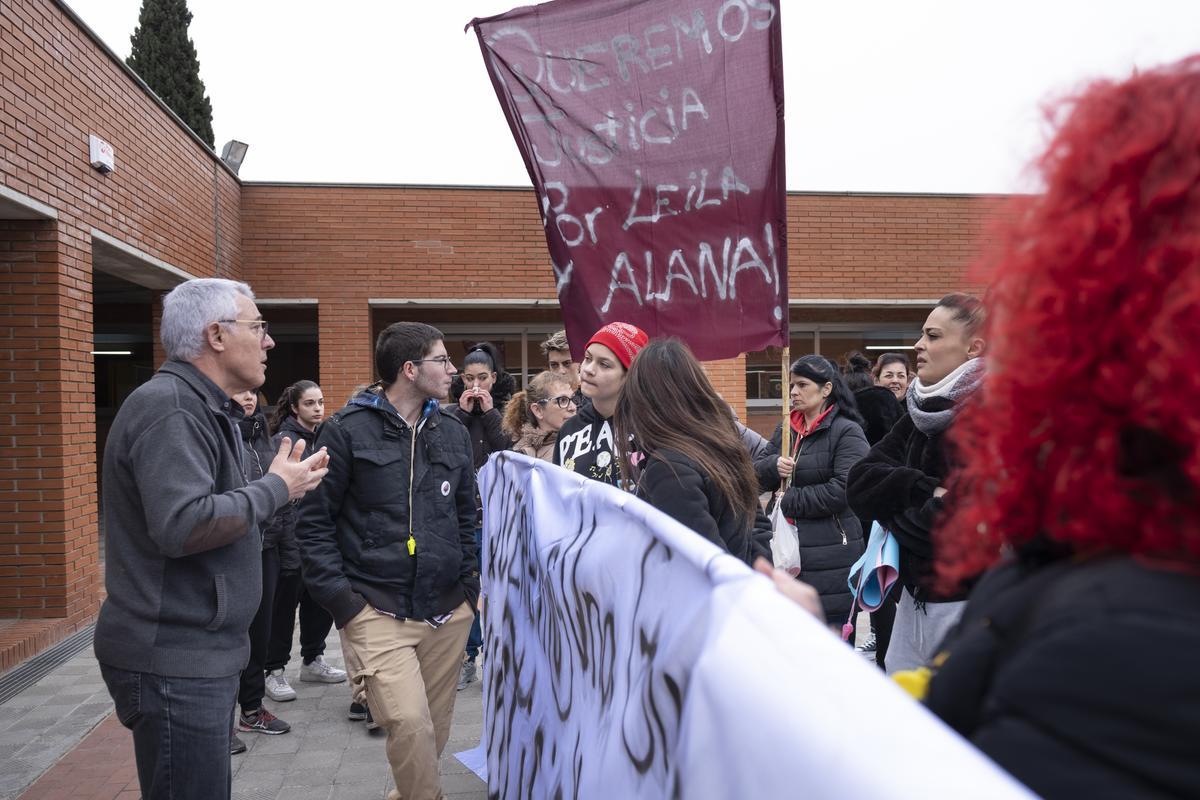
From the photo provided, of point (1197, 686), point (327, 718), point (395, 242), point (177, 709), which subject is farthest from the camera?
point (395, 242)

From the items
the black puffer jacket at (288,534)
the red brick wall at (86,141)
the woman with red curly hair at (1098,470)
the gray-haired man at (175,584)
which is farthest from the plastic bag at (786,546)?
the red brick wall at (86,141)

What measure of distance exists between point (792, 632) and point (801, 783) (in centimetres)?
18

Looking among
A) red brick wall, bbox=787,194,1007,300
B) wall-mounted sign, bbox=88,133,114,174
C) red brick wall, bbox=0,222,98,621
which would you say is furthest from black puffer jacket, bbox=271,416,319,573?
red brick wall, bbox=787,194,1007,300

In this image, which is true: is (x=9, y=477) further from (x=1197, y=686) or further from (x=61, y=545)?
(x=1197, y=686)

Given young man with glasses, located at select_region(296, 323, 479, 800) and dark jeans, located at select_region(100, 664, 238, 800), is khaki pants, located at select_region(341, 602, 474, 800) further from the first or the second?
dark jeans, located at select_region(100, 664, 238, 800)

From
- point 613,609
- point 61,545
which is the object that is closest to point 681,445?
point 613,609

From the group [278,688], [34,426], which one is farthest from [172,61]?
[278,688]

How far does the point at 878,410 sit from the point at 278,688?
427 cm

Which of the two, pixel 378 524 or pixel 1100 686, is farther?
pixel 378 524

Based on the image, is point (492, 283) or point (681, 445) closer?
point (681, 445)

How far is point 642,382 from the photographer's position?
2973 millimetres

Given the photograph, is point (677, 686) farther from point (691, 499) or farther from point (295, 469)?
point (295, 469)

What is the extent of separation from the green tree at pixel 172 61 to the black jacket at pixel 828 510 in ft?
74.1

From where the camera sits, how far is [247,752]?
181 inches
